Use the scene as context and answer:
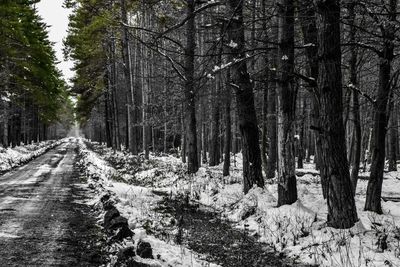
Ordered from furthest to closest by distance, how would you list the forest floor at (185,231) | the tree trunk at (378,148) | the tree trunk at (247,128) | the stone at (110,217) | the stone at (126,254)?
1. the tree trunk at (247,128)
2. the tree trunk at (378,148)
3. the stone at (110,217)
4. the forest floor at (185,231)
5. the stone at (126,254)

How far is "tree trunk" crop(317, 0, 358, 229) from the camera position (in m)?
6.53

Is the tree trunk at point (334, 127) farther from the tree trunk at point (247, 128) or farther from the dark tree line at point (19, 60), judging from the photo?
the dark tree line at point (19, 60)

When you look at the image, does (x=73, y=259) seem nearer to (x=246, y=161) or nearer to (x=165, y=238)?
(x=165, y=238)

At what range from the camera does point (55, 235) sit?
702cm

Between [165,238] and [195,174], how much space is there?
25.3 ft

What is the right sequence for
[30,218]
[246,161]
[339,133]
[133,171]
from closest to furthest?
[339,133] → [30,218] → [246,161] → [133,171]

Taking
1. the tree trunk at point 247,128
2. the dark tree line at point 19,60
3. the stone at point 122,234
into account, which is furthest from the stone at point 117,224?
the dark tree line at point 19,60

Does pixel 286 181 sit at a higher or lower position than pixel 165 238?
higher

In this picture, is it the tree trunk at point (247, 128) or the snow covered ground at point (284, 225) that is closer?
the snow covered ground at point (284, 225)

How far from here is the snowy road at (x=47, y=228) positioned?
5723mm

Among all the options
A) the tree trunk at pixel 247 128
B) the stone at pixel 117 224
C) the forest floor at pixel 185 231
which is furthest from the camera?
the tree trunk at pixel 247 128

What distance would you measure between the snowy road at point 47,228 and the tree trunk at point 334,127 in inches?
157

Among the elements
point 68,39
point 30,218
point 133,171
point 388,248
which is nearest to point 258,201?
point 388,248

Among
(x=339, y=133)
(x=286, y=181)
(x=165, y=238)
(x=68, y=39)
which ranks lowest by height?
(x=165, y=238)
